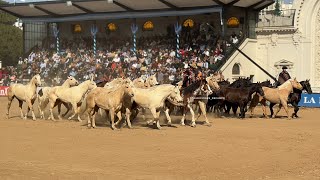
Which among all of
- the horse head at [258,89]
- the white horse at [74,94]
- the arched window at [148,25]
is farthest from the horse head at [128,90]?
the arched window at [148,25]

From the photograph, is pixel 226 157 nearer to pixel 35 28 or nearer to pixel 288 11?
pixel 288 11

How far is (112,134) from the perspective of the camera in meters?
15.6

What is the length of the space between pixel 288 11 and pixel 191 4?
21.0 feet

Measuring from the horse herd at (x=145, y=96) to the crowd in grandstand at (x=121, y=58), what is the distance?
898 centimetres

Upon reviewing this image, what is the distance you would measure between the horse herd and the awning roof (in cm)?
1217

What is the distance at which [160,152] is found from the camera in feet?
40.7

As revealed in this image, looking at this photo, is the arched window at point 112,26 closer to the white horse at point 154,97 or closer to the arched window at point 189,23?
the arched window at point 189,23

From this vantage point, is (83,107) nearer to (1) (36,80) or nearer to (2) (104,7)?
(1) (36,80)

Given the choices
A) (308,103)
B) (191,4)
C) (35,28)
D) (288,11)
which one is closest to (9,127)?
(308,103)

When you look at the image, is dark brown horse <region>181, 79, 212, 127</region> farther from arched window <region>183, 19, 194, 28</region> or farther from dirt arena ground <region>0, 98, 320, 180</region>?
arched window <region>183, 19, 194, 28</region>

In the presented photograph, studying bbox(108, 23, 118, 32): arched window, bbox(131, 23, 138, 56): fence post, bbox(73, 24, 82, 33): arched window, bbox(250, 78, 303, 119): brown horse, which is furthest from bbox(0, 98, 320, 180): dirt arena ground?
bbox(73, 24, 82, 33): arched window

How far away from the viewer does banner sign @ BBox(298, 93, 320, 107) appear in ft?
91.9

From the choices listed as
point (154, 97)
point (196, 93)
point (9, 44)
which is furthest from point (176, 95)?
point (9, 44)

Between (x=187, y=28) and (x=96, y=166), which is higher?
(x=187, y=28)
